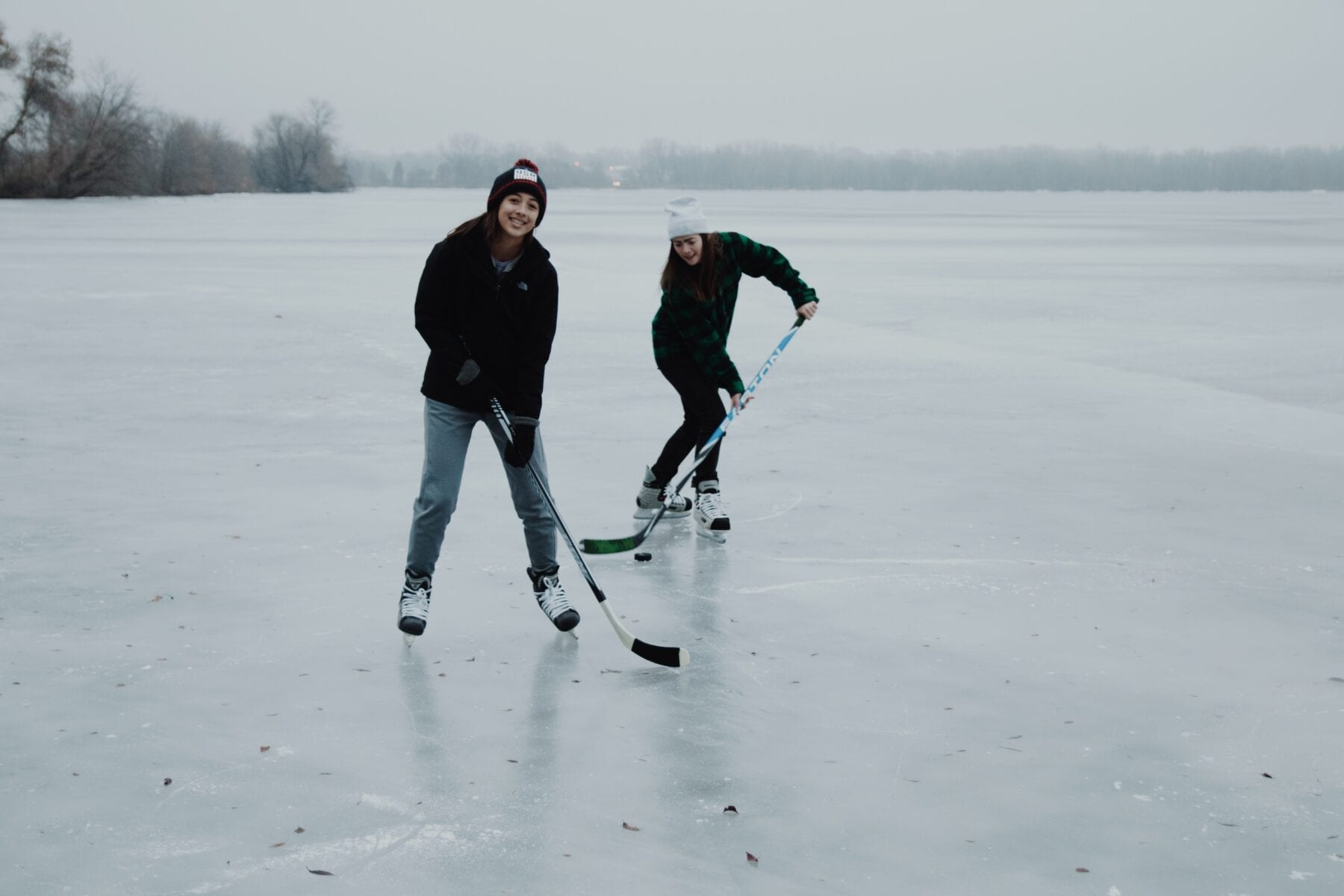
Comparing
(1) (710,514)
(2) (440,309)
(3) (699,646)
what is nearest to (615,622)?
(3) (699,646)

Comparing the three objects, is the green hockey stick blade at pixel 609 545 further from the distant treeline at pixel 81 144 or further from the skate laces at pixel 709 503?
the distant treeline at pixel 81 144

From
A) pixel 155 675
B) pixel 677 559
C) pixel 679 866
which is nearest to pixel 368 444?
pixel 677 559

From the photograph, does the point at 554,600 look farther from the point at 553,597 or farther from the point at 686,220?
the point at 686,220

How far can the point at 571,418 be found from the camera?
7418 millimetres

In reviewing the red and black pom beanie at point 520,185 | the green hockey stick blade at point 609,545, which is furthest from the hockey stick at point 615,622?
the green hockey stick blade at point 609,545

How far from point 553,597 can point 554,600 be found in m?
0.01

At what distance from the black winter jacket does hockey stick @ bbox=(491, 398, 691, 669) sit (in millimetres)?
43

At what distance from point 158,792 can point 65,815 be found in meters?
0.19

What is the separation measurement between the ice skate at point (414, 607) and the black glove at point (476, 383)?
573 mm

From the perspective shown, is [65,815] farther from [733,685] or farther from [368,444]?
[368,444]

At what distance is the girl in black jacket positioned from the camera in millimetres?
3689

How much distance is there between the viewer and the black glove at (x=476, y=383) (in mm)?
3662

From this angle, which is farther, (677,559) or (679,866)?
(677,559)

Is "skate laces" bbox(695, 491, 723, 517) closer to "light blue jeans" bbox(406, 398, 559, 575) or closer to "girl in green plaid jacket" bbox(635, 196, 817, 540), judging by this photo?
"girl in green plaid jacket" bbox(635, 196, 817, 540)
